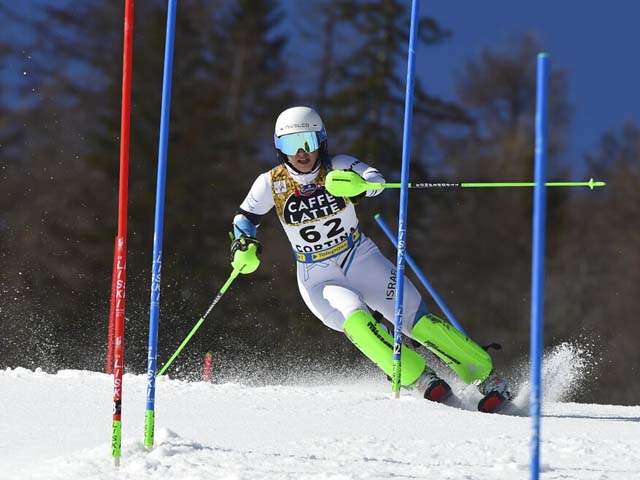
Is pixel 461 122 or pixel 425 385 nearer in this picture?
pixel 425 385

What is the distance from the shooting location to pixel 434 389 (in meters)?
5.04

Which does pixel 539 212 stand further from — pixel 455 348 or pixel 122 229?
pixel 455 348

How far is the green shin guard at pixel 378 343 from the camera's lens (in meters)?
5.13

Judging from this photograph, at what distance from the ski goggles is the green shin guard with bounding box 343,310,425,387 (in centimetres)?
97

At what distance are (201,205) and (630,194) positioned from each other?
11.0 metres

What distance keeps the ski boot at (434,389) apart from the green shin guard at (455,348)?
0.20 metres

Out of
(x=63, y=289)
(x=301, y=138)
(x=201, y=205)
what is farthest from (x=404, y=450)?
(x=201, y=205)

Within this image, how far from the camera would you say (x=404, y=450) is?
3553mm

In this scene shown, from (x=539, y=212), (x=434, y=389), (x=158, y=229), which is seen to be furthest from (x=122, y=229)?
(x=434, y=389)

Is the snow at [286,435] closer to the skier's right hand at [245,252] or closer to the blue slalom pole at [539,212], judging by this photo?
the skier's right hand at [245,252]


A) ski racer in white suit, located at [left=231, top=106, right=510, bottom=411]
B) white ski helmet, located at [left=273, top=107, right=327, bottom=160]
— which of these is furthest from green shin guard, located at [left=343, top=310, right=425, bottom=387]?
white ski helmet, located at [left=273, top=107, right=327, bottom=160]

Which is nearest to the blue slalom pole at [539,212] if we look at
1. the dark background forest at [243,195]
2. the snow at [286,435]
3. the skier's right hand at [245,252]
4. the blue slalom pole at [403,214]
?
the snow at [286,435]

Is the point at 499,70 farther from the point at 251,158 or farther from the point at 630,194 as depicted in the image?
the point at 251,158

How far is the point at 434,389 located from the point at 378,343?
0.39m
